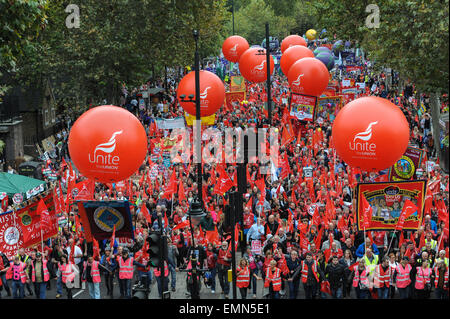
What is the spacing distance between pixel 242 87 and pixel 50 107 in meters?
11.5

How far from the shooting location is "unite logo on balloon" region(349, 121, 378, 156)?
1441cm

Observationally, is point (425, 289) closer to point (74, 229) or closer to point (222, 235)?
point (222, 235)

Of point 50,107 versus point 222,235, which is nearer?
point 222,235

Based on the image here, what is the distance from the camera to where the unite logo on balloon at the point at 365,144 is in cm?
1441

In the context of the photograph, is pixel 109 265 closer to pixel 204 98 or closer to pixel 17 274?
pixel 17 274

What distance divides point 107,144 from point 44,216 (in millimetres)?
3549

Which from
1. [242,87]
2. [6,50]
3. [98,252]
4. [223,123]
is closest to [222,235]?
[98,252]

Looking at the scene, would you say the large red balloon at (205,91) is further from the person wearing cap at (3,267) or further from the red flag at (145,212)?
the person wearing cap at (3,267)

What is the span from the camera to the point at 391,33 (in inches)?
797

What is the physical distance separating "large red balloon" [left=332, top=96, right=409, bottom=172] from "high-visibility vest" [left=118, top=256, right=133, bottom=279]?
5651mm

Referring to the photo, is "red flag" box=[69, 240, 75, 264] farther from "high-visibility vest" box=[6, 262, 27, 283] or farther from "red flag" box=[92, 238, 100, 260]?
"high-visibility vest" box=[6, 262, 27, 283]

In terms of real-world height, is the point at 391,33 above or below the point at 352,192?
above

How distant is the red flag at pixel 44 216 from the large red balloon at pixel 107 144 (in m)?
2.41
